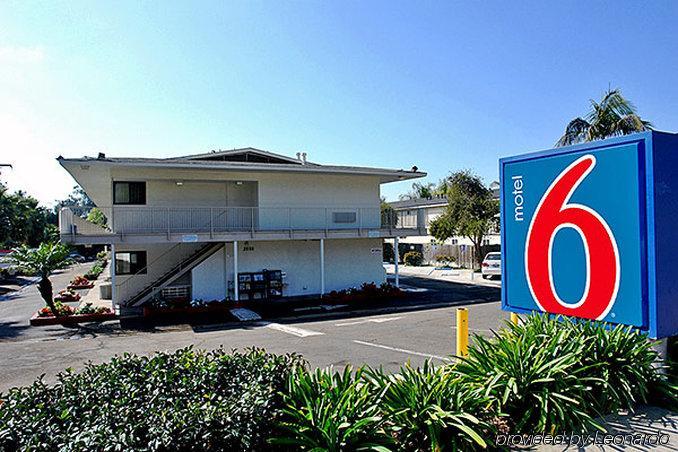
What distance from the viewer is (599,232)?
6457mm

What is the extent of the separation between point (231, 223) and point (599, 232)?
15580mm

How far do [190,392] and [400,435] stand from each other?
2000 mm

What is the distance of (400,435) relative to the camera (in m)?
4.45

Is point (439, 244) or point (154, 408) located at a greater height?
Result: point (439, 244)

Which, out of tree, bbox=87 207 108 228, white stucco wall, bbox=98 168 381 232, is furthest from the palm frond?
tree, bbox=87 207 108 228

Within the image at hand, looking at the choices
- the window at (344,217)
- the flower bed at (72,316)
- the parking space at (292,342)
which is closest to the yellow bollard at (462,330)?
the parking space at (292,342)

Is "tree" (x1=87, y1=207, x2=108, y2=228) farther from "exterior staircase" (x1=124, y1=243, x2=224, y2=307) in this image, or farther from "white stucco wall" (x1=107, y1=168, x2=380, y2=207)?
"exterior staircase" (x1=124, y1=243, x2=224, y2=307)

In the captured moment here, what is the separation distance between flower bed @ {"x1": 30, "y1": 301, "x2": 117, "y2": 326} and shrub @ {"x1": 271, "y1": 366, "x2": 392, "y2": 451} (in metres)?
14.3

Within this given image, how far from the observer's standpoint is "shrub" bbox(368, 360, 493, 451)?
4.37 metres

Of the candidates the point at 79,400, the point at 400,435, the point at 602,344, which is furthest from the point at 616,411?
the point at 79,400

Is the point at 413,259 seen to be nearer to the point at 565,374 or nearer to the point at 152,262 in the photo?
the point at 152,262

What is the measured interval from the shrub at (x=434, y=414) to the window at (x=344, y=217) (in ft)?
55.7

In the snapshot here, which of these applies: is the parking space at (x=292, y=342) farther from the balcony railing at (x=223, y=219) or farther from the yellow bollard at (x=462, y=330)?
the balcony railing at (x=223, y=219)

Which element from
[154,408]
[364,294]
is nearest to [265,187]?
[364,294]
